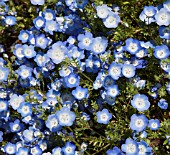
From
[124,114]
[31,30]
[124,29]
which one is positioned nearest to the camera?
[124,114]

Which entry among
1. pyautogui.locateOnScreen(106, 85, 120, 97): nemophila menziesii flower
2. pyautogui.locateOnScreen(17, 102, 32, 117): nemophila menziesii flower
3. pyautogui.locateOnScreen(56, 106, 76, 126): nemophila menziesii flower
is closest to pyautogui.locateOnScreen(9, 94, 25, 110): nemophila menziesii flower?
pyautogui.locateOnScreen(17, 102, 32, 117): nemophila menziesii flower

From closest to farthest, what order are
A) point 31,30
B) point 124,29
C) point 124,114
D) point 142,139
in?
point 142,139 → point 124,114 → point 124,29 → point 31,30

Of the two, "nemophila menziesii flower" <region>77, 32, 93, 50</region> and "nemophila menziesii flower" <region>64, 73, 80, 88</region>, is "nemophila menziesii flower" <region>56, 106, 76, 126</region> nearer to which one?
"nemophila menziesii flower" <region>64, 73, 80, 88</region>

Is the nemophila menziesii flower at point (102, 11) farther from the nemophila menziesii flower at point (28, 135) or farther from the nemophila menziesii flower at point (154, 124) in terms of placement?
the nemophila menziesii flower at point (28, 135)

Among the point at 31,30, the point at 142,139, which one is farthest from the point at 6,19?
the point at 142,139

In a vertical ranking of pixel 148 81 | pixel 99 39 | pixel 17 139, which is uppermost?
pixel 99 39

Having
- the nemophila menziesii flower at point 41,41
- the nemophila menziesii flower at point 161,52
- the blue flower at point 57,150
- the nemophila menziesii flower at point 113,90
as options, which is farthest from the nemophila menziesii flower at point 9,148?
the nemophila menziesii flower at point 161,52

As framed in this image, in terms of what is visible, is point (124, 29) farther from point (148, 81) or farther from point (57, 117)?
point (57, 117)
